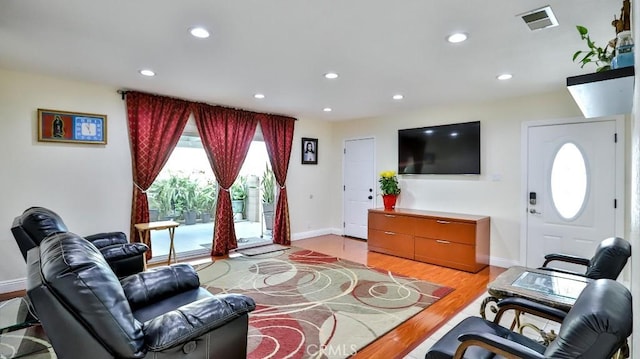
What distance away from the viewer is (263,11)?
7.32 ft

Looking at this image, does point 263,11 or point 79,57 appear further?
point 79,57

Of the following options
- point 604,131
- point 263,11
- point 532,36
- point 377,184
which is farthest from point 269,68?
point 604,131

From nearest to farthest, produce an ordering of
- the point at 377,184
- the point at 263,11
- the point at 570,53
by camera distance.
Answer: the point at 263,11, the point at 570,53, the point at 377,184

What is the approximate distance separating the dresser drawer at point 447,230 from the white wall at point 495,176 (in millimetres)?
619

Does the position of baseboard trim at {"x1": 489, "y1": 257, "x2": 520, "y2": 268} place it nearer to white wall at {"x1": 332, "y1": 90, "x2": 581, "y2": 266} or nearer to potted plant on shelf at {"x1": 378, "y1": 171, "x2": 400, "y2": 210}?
white wall at {"x1": 332, "y1": 90, "x2": 581, "y2": 266}

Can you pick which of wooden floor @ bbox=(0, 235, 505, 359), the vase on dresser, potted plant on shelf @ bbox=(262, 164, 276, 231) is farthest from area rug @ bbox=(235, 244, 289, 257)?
the vase on dresser

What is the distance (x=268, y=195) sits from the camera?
20.7 feet

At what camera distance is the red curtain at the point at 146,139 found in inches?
174

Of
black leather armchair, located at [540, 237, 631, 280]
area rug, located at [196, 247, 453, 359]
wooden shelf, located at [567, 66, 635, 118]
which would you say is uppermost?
wooden shelf, located at [567, 66, 635, 118]

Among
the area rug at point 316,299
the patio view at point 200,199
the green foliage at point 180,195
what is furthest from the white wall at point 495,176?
the green foliage at point 180,195

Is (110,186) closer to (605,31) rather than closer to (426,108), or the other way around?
(426,108)

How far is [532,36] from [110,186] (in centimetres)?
486
